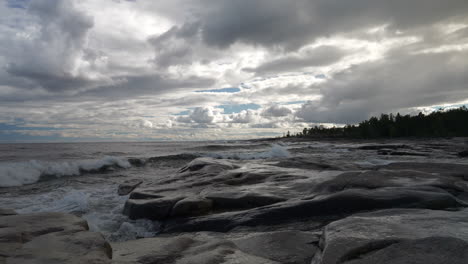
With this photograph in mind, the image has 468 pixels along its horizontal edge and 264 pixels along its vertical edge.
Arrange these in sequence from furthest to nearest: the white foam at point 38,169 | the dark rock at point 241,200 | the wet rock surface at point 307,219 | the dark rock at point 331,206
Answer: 1. the white foam at point 38,169
2. the dark rock at point 241,200
3. the dark rock at point 331,206
4. the wet rock surface at point 307,219

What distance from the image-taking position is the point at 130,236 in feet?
15.1

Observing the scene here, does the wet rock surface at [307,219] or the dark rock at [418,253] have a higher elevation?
the dark rock at [418,253]

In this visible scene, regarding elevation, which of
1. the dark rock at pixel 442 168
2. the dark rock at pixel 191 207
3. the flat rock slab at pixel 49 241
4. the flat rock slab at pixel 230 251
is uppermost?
the dark rock at pixel 442 168

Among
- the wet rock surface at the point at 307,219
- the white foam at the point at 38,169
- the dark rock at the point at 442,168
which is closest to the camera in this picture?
the wet rock surface at the point at 307,219

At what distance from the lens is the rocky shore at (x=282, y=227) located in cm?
223

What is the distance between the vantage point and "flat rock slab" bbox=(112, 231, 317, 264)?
8.35ft

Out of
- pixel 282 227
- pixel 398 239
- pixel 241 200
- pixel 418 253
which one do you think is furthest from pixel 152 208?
pixel 418 253

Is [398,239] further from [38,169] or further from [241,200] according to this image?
[38,169]

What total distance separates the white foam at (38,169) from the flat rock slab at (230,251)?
37.7ft

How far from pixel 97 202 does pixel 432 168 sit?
30.8 ft

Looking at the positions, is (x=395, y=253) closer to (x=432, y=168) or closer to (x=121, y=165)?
(x=432, y=168)

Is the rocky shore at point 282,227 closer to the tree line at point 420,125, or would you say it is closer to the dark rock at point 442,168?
the dark rock at point 442,168

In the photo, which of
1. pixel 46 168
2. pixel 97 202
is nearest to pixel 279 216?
pixel 97 202

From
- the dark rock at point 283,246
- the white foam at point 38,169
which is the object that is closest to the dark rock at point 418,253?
the dark rock at point 283,246
